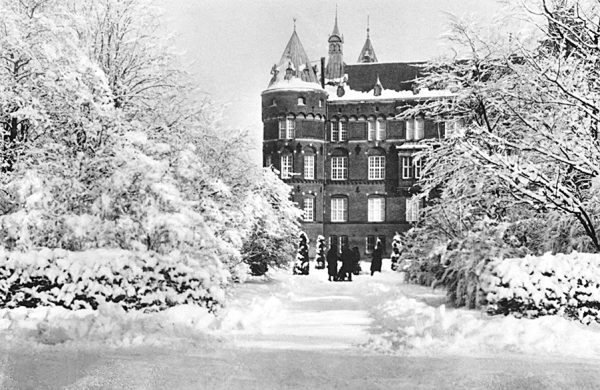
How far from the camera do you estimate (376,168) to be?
65625mm

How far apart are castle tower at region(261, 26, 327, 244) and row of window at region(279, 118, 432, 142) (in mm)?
81

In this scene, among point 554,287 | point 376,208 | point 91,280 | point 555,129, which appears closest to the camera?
point 554,287

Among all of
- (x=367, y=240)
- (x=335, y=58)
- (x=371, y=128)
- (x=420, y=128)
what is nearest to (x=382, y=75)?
(x=371, y=128)

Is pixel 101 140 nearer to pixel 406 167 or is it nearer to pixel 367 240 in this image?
pixel 406 167

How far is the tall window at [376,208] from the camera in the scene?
6500cm

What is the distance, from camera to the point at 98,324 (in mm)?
11109

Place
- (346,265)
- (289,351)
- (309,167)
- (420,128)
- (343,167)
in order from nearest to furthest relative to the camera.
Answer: (289,351) → (346,265) → (420,128) → (309,167) → (343,167)

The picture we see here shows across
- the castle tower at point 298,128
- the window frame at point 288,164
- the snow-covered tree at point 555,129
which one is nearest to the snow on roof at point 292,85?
the castle tower at point 298,128

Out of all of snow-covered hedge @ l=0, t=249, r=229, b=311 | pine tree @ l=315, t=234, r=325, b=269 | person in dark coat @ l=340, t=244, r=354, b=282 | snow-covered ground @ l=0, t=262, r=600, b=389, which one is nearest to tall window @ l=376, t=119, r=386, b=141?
pine tree @ l=315, t=234, r=325, b=269

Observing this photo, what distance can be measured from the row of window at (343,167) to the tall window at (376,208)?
1.75 metres

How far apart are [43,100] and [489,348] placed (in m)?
11.2

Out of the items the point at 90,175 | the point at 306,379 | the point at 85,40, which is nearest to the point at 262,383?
the point at 306,379

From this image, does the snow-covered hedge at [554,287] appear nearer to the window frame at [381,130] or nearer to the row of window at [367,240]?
the row of window at [367,240]

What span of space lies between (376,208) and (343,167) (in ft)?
14.6
